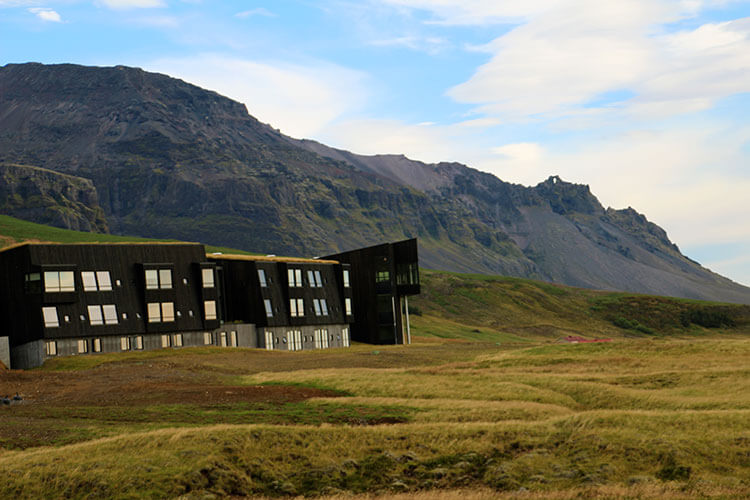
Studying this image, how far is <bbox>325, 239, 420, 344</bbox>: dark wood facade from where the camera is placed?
4478 inches

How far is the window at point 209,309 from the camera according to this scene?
9338cm

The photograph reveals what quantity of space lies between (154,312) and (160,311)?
0.74 m

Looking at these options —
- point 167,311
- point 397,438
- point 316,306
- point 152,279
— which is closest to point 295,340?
point 316,306

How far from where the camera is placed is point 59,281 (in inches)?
3265

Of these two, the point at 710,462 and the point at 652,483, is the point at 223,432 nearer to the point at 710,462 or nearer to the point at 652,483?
the point at 652,483

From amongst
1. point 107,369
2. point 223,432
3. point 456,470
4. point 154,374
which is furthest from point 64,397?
point 456,470

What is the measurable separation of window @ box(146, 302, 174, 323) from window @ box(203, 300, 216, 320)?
4.07 meters

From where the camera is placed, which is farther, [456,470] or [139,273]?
[139,273]

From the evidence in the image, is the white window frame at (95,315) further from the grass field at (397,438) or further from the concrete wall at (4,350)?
the grass field at (397,438)

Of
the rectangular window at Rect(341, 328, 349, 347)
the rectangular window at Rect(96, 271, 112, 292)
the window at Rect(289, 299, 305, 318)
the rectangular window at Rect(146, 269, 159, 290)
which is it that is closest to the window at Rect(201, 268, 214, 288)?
the rectangular window at Rect(146, 269, 159, 290)

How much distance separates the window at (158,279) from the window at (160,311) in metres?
1.89

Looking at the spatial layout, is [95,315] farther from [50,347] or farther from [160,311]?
[160,311]

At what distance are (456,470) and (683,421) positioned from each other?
12.4 m

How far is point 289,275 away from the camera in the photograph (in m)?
105
